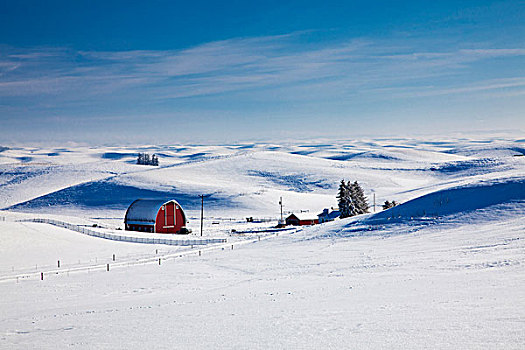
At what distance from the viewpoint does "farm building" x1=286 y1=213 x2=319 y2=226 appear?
3063 inches

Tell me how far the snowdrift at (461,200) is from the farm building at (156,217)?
30.4 m

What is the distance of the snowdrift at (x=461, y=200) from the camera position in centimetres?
4047

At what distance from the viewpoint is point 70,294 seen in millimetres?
23188

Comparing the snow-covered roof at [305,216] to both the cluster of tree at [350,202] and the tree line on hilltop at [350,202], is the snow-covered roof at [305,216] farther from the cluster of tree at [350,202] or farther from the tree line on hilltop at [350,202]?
the cluster of tree at [350,202]

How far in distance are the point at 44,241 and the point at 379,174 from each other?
129 m

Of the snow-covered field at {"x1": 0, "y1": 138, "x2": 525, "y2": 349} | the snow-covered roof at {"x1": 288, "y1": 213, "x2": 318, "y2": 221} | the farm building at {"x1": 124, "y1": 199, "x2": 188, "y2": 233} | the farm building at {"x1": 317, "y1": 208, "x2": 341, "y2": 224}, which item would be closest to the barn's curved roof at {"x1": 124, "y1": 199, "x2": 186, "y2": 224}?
the farm building at {"x1": 124, "y1": 199, "x2": 188, "y2": 233}

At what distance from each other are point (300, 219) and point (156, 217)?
79.5 ft

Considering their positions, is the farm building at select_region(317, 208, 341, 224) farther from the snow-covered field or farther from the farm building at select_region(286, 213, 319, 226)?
the snow-covered field

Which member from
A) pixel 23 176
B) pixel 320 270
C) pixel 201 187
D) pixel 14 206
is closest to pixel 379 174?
pixel 201 187

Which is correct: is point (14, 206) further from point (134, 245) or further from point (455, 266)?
point (455, 266)

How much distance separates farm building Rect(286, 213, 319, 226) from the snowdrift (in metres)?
31.1

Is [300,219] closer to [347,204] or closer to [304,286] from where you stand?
[347,204]

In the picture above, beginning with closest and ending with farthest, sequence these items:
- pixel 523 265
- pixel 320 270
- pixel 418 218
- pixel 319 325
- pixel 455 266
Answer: pixel 319 325 → pixel 523 265 → pixel 455 266 → pixel 320 270 → pixel 418 218

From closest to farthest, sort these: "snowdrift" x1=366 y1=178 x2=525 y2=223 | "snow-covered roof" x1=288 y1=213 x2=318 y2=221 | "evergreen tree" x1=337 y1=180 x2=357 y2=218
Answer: "snowdrift" x1=366 y1=178 x2=525 y2=223
"evergreen tree" x1=337 y1=180 x2=357 y2=218
"snow-covered roof" x1=288 y1=213 x2=318 y2=221
